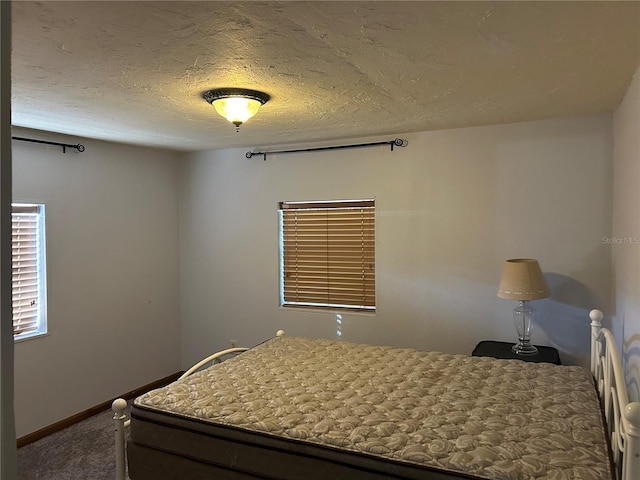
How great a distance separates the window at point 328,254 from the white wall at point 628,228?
179 cm

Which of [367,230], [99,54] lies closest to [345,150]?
[367,230]

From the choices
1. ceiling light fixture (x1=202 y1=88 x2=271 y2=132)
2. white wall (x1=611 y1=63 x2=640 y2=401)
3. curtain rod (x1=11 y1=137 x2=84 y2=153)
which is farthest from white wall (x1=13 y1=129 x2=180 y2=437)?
white wall (x1=611 y1=63 x2=640 y2=401)

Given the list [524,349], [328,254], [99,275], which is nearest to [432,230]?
[328,254]

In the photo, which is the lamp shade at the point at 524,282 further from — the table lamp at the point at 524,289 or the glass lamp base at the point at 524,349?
the glass lamp base at the point at 524,349

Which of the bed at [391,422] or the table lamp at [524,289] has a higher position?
the table lamp at [524,289]

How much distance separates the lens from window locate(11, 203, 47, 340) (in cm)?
352

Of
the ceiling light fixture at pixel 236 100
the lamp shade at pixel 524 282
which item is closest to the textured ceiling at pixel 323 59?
the ceiling light fixture at pixel 236 100

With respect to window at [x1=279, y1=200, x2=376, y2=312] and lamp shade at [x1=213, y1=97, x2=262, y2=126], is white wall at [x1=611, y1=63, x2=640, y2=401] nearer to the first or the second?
window at [x1=279, y1=200, x2=376, y2=312]

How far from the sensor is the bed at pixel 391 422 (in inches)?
68.1

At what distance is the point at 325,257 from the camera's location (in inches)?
171

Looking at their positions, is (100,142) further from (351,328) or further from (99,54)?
(351,328)

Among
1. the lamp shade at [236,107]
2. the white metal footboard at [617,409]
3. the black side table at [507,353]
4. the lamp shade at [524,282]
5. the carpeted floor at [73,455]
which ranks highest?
the lamp shade at [236,107]

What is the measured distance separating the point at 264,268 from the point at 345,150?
1355 mm

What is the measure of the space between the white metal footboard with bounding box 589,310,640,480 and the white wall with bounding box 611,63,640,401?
Result: 5.1 inches
